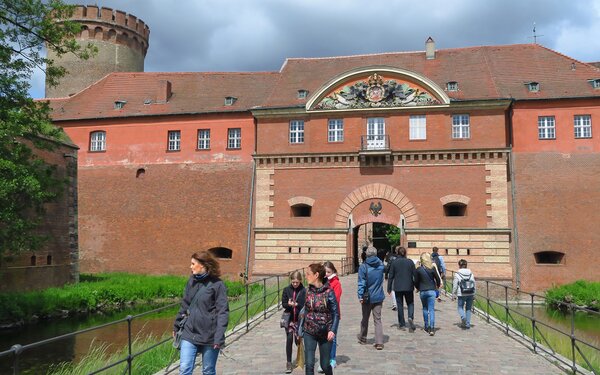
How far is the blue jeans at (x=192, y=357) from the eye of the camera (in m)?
6.21

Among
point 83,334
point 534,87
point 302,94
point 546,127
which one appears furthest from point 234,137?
point 546,127

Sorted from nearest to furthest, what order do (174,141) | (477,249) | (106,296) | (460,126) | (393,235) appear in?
(106,296) → (477,249) → (460,126) → (174,141) → (393,235)

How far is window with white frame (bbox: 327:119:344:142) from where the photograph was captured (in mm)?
27312

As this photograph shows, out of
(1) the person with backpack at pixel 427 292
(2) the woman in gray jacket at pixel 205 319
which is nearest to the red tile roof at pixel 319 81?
(1) the person with backpack at pixel 427 292

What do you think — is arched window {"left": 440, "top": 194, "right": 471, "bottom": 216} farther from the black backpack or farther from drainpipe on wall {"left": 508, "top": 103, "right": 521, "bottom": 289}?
the black backpack

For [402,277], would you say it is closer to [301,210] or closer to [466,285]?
[466,285]

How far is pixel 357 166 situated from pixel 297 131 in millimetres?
3588

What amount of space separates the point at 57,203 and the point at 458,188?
1851 centimetres

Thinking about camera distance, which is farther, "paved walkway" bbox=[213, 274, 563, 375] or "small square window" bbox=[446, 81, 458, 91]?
"small square window" bbox=[446, 81, 458, 91]

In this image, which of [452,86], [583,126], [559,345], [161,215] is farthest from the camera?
[161,215]

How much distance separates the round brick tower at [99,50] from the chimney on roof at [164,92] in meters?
8.57

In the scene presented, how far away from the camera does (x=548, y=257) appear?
25891 mm

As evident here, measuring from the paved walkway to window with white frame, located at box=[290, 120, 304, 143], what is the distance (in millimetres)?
15697

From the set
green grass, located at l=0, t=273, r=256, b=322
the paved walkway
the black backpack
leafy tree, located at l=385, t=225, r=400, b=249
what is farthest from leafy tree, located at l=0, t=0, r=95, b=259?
leafy tree, located at l=385, t=225, r=400, b=249
